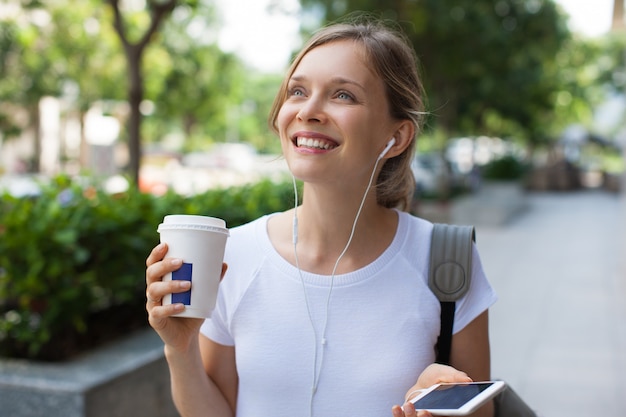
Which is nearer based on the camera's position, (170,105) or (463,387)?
(463,387)

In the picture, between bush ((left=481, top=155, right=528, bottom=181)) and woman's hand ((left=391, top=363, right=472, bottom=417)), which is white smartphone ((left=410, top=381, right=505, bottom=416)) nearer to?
woman's hand ((left=391, top=363, right=472, bottom=417))

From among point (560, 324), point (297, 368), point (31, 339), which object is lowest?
point (560, 324)

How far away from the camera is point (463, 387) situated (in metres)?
1.41

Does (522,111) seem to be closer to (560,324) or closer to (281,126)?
(560,324)

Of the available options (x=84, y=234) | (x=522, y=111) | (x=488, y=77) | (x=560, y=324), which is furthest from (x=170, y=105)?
(x=84, y=234)

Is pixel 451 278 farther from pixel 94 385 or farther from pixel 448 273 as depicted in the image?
pixel 94 385

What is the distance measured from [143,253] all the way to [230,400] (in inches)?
101

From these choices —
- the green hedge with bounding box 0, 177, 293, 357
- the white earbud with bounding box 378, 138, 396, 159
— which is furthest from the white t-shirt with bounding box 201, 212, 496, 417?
the green hedge with bounding box 0, 177, 293, 357

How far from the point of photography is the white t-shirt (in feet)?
5.45

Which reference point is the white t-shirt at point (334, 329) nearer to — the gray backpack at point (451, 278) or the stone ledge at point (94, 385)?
the gray backpack at point (451, 278)

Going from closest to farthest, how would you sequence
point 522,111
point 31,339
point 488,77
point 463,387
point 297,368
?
point 463,387
point 297,368
point 31,339
point 488,77
point 522,111

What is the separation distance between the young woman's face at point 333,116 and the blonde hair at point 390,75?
0.08ft

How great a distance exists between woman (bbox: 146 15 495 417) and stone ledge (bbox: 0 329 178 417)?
1702 mm

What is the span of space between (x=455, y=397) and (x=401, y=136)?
0.72 meters
